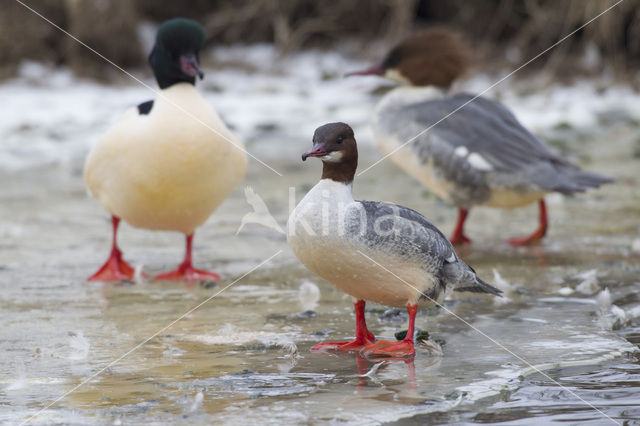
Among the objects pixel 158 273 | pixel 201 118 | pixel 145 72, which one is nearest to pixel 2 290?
pixel 158 273

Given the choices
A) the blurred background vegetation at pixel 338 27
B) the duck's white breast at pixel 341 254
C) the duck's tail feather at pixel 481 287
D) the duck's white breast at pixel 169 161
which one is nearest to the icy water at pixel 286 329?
the duck's tail feather at pixel 481 287

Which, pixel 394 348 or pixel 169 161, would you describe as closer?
pixel 394 348

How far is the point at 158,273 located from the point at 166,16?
29.4 ft

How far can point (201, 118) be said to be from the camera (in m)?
4.79

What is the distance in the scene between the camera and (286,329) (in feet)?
12.7

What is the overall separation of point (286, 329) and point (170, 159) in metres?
1.27

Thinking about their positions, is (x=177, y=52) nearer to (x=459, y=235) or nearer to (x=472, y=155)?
(x=472, y=155)

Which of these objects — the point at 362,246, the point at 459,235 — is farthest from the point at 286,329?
the point at 459,235

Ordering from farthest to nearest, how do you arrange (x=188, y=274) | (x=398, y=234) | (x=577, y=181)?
(x=577, y=181) → (x=188, y=274) → (x=398, y=234)

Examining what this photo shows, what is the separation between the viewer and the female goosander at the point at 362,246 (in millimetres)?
3355

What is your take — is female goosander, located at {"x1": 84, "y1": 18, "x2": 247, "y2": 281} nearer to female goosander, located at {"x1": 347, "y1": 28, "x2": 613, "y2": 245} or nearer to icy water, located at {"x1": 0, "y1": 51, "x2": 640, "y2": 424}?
icy water, located at {"x1": 0, "y1": 51, "x2": 640, "y2": 424}

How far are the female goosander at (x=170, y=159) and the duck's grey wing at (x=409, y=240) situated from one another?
4.73ft

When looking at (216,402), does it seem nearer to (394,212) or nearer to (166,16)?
(394,212)

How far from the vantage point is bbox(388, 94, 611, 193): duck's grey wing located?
5.67 metres
